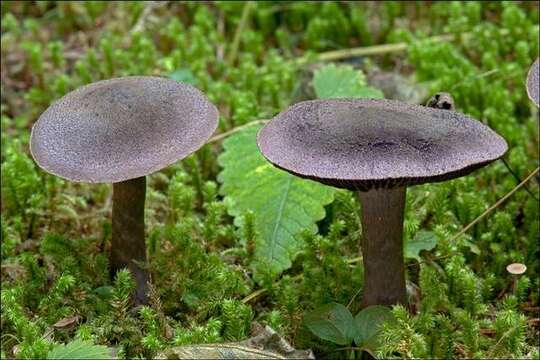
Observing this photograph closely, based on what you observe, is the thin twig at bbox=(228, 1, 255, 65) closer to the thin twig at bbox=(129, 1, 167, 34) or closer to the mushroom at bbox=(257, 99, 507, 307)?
the thin twig at bbox=(129, 1, 167, 34)

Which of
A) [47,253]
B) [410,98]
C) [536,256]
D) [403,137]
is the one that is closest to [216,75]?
[410,98]

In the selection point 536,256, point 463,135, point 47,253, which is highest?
point 463,135

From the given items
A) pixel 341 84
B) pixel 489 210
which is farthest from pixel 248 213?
pixel 341 84

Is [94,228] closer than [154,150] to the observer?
No

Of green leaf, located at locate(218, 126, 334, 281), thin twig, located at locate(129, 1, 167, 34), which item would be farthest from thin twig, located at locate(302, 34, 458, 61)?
green leaf, located at locate(218, 126, 334, 281)

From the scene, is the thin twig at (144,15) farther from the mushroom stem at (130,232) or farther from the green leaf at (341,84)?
the mushroom stem at (130,232)

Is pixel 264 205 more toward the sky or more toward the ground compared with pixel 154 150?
more toward the ground

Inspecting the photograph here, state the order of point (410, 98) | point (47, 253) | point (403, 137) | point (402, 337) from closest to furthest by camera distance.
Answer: point (403, 137)
point (402, 337)
point (47, 253)
point (410, 98)

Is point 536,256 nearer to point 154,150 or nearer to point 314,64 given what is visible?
point 154,150
